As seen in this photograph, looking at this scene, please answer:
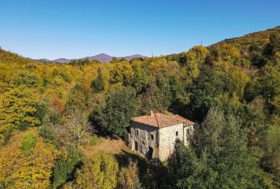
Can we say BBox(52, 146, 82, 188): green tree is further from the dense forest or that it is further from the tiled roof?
the tiled roof

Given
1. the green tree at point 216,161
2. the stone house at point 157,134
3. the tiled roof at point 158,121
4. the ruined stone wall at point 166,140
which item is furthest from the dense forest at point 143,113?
the tiled roof at point 158,121

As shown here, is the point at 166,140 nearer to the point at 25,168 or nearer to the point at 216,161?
the point at 216,161

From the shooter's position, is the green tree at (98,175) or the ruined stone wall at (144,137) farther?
the ruined stone wall at (144,137)

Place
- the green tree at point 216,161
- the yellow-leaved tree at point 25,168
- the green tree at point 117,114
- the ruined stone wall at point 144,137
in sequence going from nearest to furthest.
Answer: the green tree at point 216,161 < the yellow-leaved tree at point 25,168 < the ruined stone wall at point 144,137 < the green tree at point 117,114

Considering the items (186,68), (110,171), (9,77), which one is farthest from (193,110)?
(9,77)

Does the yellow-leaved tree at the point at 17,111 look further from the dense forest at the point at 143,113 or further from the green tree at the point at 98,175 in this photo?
the green tree at the point at 98,175

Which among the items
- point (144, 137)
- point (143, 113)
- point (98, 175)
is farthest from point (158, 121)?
point (98, 175)

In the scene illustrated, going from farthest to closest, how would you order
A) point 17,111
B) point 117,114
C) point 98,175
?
point 17,111 < point 117,114 < point 98,175
